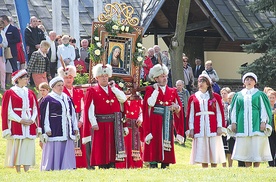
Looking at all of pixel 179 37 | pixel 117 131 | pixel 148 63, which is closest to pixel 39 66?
pixel 148 63

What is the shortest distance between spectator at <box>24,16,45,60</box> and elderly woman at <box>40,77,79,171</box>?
8271 mm

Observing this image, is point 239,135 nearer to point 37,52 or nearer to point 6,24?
point 37,52

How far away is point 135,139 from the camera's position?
68.0 ft

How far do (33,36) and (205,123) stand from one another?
8121 millimetres

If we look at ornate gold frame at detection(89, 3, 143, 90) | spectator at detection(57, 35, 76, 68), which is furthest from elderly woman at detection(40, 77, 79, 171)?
spectator at detection(57, 35, 76, 68)

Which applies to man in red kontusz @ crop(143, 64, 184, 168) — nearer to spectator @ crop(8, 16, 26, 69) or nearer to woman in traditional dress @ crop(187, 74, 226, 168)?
woman in traditional dress @ crop(187, 74, 226, 168)

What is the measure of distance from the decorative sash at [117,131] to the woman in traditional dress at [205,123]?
1.88 metres

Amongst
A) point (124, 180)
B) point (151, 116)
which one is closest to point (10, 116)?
point (151, 116)

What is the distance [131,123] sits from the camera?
67.7 feet

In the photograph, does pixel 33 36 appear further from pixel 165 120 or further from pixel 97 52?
pixel 165 120

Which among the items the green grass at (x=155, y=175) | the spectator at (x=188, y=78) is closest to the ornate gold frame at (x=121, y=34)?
the green grass at (x=155, y=175)

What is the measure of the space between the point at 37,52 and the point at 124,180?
9940 mm

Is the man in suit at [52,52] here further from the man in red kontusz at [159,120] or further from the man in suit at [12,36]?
the man in red kontusz at [159,120]

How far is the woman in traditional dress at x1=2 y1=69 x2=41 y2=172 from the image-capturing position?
18953 mm
